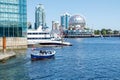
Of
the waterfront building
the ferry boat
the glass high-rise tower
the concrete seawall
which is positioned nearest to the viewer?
the glass high-rise tower

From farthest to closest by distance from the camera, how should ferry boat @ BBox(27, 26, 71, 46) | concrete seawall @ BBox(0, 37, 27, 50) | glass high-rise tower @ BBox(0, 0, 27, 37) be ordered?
ferry boat @ BBox(27, 26, 71, 46)
concrete seawall @ BBox(0, 37, 27, 50)
glass high-rise tower @ BBox(0, 0, 27, 37)

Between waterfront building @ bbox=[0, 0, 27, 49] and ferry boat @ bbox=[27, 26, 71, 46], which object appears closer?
waterfront building @ bbox=[0, 0, 27, 49]

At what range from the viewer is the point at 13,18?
12312 cm

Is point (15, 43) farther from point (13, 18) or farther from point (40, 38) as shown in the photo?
point (40, 38)

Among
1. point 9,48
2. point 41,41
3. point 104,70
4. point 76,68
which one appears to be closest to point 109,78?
point 104,70

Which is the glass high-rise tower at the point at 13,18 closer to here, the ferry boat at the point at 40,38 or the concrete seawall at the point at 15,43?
the concrete seawall at the point at 15,43

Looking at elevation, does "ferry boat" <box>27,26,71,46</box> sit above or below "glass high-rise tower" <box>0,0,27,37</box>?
below

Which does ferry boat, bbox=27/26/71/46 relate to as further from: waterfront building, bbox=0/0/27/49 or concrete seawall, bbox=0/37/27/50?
waterfront building, bbox=0/0/27/49

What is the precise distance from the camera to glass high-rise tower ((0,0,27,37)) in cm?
11972

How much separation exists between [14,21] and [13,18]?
44.2 inches

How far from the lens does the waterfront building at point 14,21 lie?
393ft

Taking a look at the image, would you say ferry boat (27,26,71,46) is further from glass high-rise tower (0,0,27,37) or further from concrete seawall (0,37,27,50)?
glass high-rise tower (0,0,27,37)

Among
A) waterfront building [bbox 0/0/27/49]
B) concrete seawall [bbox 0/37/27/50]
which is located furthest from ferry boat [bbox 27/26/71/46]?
waterfront building [bbox 0/0/27/49]

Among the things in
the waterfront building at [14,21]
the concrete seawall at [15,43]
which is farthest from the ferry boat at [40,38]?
the waterfront building at [14,21]
